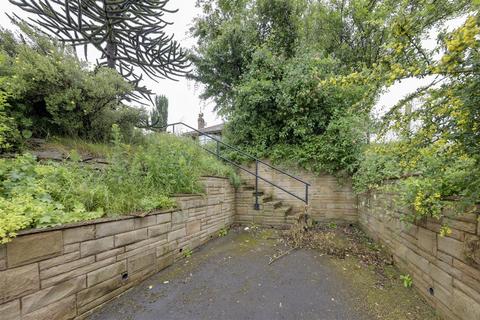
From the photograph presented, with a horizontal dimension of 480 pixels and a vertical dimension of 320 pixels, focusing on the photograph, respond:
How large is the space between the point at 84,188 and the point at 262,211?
3.91m

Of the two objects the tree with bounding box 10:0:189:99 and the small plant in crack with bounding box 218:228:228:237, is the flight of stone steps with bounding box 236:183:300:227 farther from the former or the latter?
the tree with bounding box 10:0:189:99

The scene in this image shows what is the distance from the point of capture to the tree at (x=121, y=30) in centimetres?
463

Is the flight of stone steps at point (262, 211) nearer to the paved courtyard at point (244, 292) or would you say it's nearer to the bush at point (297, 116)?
the bush at point (297, 116)

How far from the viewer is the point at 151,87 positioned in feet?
21.0

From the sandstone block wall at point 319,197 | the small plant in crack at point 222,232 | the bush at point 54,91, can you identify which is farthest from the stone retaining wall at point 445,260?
the bush at point 54,91

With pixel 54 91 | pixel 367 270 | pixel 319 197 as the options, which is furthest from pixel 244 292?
pixel 54 91

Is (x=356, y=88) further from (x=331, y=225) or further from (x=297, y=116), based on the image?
(x=331, y=225)

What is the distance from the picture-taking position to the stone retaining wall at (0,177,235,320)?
5.29 feet

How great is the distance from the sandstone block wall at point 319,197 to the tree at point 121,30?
A: 450cm

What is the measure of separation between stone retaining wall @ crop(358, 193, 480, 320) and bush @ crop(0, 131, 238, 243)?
3338 mm

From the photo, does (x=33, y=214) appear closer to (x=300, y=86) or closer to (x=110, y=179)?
(x=110, y=179)

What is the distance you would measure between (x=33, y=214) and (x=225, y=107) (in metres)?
6.83

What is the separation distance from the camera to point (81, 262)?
6.68 feet

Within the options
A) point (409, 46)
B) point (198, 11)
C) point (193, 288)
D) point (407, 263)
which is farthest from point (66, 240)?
point (198, 11)
